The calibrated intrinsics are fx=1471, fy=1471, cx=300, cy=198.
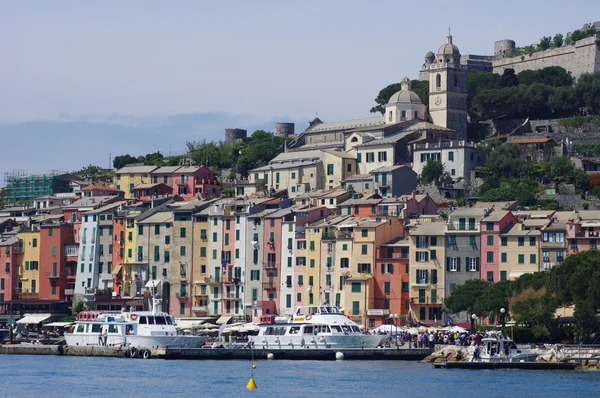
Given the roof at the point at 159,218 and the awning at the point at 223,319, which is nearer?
the awning at the point at 223,319

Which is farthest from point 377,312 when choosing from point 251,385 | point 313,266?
point 251,385

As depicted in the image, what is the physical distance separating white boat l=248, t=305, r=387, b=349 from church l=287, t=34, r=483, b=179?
47.5m

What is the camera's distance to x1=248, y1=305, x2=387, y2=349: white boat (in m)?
91.8

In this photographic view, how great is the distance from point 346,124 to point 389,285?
177 ft

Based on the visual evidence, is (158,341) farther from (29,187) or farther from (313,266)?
(29,187)

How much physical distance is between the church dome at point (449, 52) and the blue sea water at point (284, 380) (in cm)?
7274

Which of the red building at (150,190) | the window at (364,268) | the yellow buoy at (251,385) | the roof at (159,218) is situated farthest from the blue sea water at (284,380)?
the red building at (150,190)

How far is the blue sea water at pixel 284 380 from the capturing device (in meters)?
72.5

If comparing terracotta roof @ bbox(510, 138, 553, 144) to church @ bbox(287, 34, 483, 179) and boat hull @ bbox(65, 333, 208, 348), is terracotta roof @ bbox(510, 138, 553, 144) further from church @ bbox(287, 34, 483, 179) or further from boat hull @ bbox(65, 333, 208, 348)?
boat hull @ bbox(65, 333, 208, 348)

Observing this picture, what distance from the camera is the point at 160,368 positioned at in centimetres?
8594

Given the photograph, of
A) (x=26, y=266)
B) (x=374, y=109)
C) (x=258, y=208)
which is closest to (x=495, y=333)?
(x=258, y=208)

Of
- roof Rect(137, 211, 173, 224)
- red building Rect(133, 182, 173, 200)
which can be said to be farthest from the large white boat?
red building Rect(133, 182, 173, 200)

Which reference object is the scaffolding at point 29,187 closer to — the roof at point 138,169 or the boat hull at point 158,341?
the roof at point 138,169

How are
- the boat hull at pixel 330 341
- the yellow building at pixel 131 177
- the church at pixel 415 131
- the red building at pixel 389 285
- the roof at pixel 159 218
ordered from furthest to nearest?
1. the yellow building at pixel 131 177
2. the church at pixel 415 131
3. the roof at pixel 159 218
4. the red building at pixel 389 285
5. the boat hull at pixel 330 341
